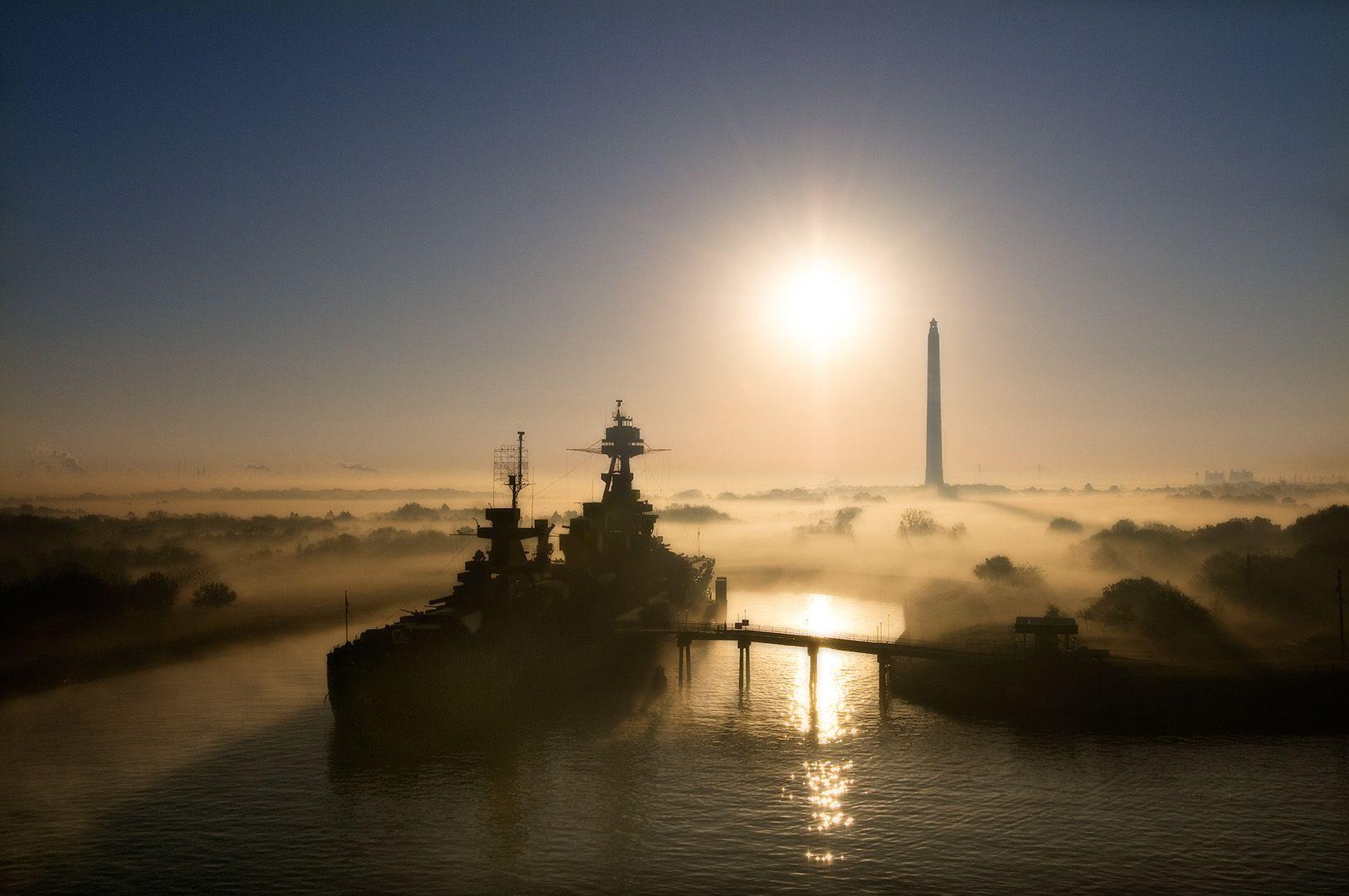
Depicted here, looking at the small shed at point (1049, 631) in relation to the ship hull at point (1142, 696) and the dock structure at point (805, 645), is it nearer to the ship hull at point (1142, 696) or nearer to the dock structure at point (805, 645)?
the ship hull at point (1142, 696)

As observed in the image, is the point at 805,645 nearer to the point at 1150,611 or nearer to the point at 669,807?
the point at 669,807

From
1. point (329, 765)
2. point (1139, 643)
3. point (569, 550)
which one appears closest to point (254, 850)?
point (329, 765)

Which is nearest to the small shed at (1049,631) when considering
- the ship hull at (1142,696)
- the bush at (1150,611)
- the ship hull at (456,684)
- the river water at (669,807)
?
the ship hull at (1142,696)

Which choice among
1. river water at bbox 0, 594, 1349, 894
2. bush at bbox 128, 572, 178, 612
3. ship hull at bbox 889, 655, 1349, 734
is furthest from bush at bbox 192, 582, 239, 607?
ship hull at bbox 889, 655, 1349, 734

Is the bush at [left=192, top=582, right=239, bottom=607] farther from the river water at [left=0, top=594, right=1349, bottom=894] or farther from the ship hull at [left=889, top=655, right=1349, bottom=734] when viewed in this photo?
the ship hull at [left=889, top=655, right=1349, bottom=734]

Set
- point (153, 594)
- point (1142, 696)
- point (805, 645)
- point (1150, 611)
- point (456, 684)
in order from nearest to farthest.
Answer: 1. point (456, 684)
2. point (1142, 696)
3. point (805, 645)
4. point (1150, 611)
5. point (153, 594)

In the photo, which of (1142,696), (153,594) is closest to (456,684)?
(1142,696)

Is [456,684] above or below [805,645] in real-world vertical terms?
above
